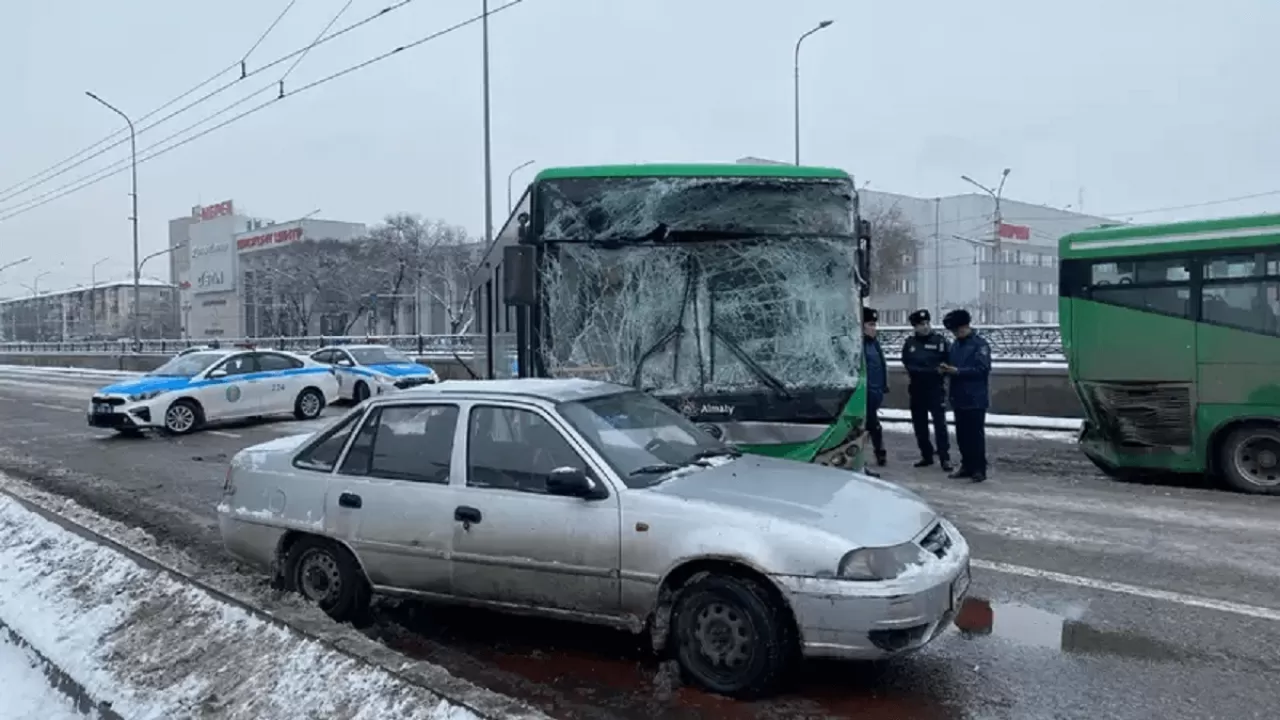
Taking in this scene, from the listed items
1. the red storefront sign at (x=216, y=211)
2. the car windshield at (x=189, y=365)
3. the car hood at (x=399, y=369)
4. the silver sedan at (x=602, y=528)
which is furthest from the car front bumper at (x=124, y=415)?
the red storefront sign at (x=216, y=211)

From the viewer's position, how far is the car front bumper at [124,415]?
17.5 meters

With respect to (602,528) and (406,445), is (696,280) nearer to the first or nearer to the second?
(406,445)

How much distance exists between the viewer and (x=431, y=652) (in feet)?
19.4

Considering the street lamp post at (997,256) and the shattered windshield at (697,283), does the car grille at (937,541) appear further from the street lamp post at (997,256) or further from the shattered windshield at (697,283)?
the street lamp post at (997,256)

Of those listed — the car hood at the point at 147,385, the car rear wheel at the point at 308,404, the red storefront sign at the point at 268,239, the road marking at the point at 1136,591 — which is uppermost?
the red storefront sign at the point at 268,239

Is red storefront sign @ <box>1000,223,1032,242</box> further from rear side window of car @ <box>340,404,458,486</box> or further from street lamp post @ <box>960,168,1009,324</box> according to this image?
rear side window of car @ <box>340,404,458,486</box>

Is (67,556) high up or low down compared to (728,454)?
down

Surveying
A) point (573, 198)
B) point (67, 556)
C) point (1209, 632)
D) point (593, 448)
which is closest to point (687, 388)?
point (573, 198)

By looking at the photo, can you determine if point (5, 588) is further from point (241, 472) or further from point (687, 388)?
point (687, 388)

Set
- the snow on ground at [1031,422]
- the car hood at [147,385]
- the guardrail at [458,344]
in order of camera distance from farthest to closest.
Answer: the guardrail at [458,344], the car hood at [147,385], the snow on ground at [1031,422]

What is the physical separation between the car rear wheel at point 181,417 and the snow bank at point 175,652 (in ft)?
34.9

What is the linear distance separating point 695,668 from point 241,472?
11.6 feet

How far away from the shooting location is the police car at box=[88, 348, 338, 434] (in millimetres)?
17578

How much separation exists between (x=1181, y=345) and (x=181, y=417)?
1545 centimetres
